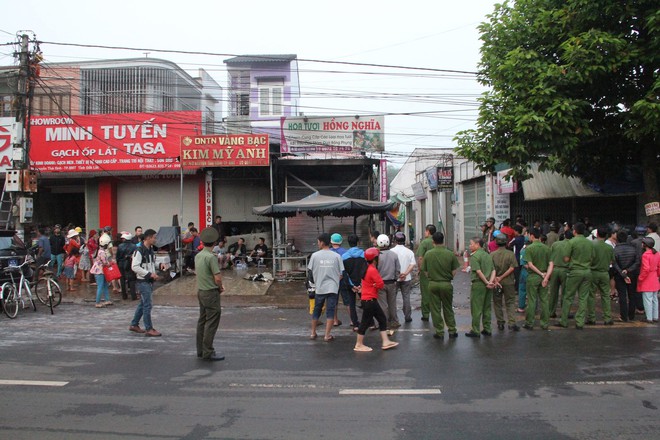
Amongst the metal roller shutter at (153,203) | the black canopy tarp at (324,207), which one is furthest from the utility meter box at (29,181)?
the black canopy tarp at (324,207)

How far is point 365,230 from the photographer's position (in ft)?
60.1

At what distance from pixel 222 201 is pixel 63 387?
14.7m

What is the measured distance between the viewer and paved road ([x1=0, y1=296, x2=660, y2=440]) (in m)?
4.55

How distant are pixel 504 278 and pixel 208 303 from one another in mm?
4874

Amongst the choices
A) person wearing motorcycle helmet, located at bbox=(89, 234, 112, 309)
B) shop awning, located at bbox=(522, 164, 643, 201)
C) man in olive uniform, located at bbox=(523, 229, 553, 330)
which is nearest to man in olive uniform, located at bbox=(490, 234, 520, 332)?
man in olive uniform, located at bbox=(523, 229, 553, 330)

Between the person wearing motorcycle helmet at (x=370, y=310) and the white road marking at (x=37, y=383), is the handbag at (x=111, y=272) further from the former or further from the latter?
the person wearing motorcycle helmet at (x=370, y=310)

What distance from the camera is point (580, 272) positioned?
29.0 feet

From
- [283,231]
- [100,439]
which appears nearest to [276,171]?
[283,231]

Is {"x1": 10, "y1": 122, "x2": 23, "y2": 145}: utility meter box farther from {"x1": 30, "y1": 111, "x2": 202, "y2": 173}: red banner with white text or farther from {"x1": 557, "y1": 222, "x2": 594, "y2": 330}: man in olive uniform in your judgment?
{"x1": 557, "y1": 222, "x2": 594, "y2": 330}: man in olive uniform

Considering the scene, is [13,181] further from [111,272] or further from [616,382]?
[616,382]

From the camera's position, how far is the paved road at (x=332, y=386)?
14.9 ft

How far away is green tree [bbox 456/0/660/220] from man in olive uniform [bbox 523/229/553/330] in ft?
11.5

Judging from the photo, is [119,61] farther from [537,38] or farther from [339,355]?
[339,355]

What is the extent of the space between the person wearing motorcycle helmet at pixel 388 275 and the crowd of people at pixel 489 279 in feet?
0.06
